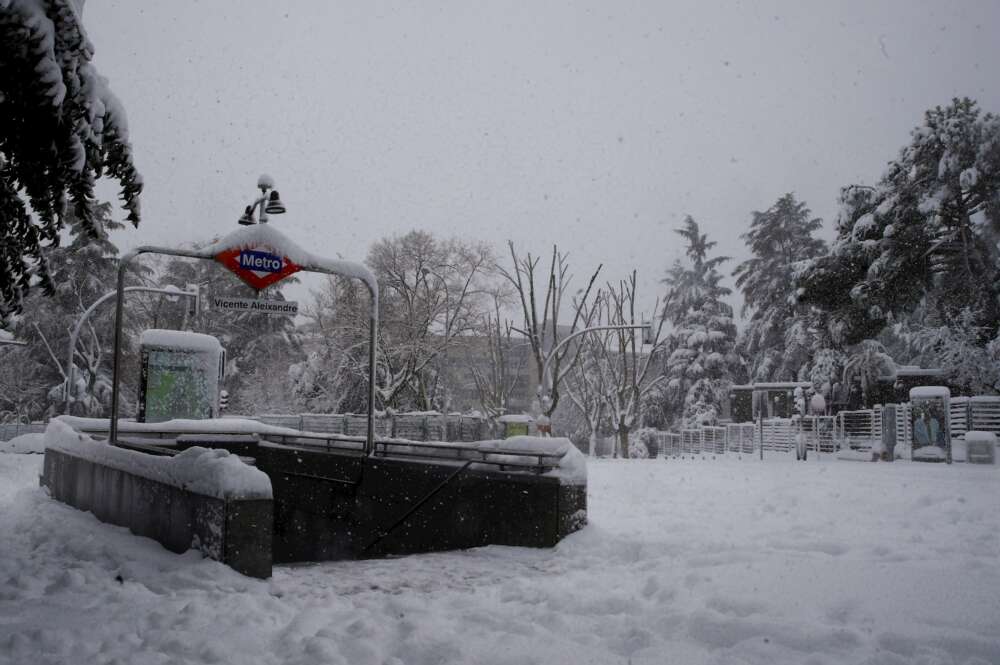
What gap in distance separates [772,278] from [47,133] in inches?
1881

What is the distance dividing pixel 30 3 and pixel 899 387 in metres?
39.9

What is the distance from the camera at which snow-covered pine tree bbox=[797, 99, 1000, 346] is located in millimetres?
26844

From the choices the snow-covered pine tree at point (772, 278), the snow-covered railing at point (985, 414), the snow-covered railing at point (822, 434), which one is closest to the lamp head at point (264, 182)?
the snow-covered railing at point (985, 414)

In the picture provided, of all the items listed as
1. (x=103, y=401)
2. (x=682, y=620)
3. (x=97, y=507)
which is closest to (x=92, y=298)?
Result: (x=103, y=401)

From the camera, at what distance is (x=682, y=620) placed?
5.93 metres

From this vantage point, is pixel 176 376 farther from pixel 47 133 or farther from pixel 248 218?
pixel 47 133

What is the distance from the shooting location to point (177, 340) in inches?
850

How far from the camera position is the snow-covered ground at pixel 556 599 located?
17.1ft

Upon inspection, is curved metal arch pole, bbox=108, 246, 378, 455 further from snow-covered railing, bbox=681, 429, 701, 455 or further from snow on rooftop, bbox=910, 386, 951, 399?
snow-covered railing, bbox=681, 429, 701, 455

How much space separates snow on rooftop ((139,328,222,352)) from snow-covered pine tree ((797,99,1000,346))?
21.7 metres

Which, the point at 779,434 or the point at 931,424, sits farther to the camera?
the point at 779,434

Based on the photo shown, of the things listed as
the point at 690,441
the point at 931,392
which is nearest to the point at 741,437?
the point at 690,441

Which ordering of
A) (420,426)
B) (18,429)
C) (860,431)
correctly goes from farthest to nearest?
(18,429) < (420,426) < (860,431)

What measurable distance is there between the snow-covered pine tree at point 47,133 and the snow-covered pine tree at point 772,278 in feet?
143
